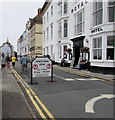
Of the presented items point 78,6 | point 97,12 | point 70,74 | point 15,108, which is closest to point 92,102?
point 15,108

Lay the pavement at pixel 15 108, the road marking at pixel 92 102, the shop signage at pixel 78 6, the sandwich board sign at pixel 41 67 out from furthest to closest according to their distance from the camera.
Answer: the shop signage at pixel 78 6, the sandwich board sign at pixel 41 67, the road marking at pixel 92 102, the pavement at pixel 15 108

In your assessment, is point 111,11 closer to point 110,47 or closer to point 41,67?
point 110,47

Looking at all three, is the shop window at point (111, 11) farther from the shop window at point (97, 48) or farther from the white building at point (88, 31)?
the shop window at point (97, 48)

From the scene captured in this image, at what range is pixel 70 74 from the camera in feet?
52.4

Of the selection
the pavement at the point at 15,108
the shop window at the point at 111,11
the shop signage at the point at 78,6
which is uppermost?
the shop signage at the point at 78,6

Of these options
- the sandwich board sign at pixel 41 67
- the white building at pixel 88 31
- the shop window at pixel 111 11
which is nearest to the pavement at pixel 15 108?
the sandwich board sign at pixel 41 67

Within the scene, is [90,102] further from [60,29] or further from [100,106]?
[60,29]

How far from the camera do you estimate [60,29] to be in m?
27.8

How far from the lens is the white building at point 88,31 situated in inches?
598

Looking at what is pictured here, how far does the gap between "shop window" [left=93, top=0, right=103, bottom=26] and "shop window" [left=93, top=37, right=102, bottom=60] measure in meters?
1.69

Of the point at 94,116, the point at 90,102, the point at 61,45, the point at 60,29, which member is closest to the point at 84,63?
the point at 61,45

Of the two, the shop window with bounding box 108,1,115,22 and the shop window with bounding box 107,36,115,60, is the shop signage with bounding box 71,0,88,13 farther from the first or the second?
the shop window with bounding box 107,36,115,60

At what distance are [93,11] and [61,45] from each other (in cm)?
1016

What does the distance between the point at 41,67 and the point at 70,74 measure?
18.3ft
